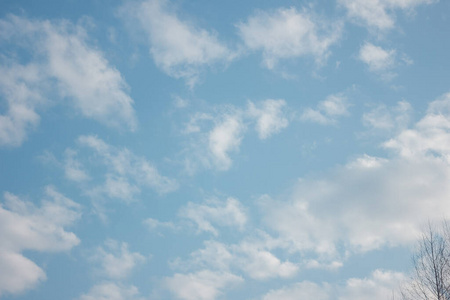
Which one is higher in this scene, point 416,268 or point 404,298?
point 416,268

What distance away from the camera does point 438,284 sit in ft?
57.7

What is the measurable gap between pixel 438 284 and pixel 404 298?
2.07 meters

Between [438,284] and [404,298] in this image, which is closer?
[438,284]

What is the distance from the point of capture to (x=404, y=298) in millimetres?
18922

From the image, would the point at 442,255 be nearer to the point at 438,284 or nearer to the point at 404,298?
the point at 438,284

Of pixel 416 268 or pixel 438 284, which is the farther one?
pixel 416 268

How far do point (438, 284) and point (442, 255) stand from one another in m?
1.59

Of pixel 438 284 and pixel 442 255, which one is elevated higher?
pixel 442 255

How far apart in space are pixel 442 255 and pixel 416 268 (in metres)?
1.44

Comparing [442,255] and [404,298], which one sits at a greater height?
[442,255]

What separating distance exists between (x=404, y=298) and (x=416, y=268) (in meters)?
1.69

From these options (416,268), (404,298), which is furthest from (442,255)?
(404,298)

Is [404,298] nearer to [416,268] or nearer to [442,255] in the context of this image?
[416,268]

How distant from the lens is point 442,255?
1841 cm
